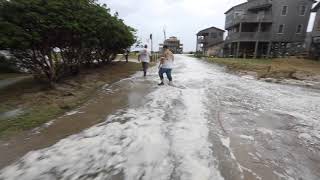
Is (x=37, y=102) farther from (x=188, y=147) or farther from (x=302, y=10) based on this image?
(x=302, y=10)

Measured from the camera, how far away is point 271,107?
775cm

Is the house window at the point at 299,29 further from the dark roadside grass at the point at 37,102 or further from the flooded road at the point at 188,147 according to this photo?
the dark roadside grass at the point at 37,102

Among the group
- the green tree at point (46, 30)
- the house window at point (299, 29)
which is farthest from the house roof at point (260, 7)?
the green tree at point (46, 30)

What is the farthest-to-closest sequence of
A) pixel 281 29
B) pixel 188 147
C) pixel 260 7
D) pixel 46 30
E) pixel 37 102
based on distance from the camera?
pixel 260 7
pixel 281 29
pixel 46 30
pixel 37 102
pixel 188 147

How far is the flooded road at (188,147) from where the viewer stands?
384 centimetres

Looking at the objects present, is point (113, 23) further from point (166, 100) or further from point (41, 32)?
point (166, 100)

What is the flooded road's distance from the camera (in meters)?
3.84

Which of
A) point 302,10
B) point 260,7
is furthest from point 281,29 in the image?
point 260,7

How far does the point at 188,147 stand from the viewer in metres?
4.65

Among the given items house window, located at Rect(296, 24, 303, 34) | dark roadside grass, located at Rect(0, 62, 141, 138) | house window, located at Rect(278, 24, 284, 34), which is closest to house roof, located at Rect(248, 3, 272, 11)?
house window, located at Rect(278, 24, 284, 34)

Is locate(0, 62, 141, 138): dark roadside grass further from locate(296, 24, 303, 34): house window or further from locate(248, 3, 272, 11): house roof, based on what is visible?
locate(248, 3, 272, 11): house roof

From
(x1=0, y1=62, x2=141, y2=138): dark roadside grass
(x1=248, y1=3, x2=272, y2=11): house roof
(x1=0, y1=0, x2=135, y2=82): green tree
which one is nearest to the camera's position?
(x1=0, y1=62, x2=141, y2=138): dark roadside grass

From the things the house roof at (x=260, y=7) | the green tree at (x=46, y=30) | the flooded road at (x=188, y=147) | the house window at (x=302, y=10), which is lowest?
the flooded road at (x=188, y=147)

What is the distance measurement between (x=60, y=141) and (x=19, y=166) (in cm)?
99
